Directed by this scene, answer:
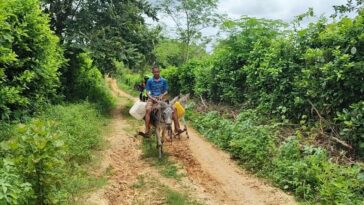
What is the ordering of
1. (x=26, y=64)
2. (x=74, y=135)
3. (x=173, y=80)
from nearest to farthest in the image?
1. (x=26, y=64)
2. (x=74, y=135)
3. (x=173, y=80)

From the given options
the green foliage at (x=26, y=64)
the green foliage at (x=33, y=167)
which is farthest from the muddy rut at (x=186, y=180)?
the green foliage at (x=26, y=64)

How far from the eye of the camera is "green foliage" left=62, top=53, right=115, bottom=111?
1812 cm

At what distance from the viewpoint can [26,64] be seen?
31.4ft

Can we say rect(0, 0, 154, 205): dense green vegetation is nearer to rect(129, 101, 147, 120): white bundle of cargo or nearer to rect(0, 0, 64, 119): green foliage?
rect(0, 0, 64, 119): green foliage

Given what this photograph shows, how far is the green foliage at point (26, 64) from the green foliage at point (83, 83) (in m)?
6.96

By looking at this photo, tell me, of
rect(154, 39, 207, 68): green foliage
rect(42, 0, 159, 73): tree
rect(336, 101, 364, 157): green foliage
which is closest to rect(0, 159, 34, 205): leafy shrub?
rect(336, 101, 364, 157): green foliage

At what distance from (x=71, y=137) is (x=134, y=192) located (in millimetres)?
2889

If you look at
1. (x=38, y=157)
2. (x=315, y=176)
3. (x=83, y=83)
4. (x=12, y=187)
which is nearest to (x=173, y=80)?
(x=83, y=83)

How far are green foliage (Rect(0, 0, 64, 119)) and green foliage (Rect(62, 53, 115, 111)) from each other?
696 centimetres

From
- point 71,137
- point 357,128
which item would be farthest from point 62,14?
point 357,128

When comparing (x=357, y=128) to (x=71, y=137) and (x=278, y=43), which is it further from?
(x=71, y=137)

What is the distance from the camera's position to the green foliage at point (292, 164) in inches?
245

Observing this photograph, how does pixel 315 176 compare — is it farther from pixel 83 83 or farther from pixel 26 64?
pixel 83 83

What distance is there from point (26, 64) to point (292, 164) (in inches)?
274
